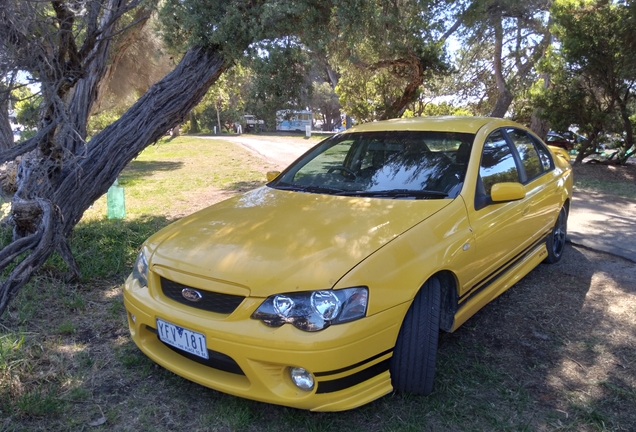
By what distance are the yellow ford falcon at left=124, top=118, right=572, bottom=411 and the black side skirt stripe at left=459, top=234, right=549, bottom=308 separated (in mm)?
17

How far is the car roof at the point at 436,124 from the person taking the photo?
3812 millimetres

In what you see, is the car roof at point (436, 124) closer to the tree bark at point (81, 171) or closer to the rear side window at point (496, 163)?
the rear side window at point (496, 163)

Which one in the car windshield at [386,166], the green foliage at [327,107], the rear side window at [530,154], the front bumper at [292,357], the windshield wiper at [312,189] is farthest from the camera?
the green foliage at [327,107]

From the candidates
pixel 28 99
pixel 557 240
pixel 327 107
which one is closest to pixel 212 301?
pixel 28 99

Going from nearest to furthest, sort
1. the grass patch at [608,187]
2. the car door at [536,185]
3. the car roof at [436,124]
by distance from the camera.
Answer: the car roof at [436,124], the car door at [536,185], the grass patch at [608,187]

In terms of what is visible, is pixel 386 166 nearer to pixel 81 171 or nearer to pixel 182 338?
pixel 182 338

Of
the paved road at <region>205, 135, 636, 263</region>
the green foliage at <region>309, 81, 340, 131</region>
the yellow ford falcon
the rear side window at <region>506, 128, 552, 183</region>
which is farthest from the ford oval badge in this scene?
the green foliage at <region>309, 81, 340, 131</region>

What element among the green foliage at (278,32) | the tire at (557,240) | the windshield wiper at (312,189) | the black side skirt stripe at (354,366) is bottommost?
the tire at (557,240)

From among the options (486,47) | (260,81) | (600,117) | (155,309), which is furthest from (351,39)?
(486,47)

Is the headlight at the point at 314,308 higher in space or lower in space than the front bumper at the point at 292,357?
higher

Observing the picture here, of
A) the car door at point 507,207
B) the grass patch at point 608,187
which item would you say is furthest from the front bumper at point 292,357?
the grass patch at point 608,187

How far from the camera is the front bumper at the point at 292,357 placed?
222 cm

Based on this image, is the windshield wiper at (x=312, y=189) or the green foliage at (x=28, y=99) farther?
the green foliage at (x=28, y=99)

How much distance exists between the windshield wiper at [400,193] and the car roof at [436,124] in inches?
31.8
